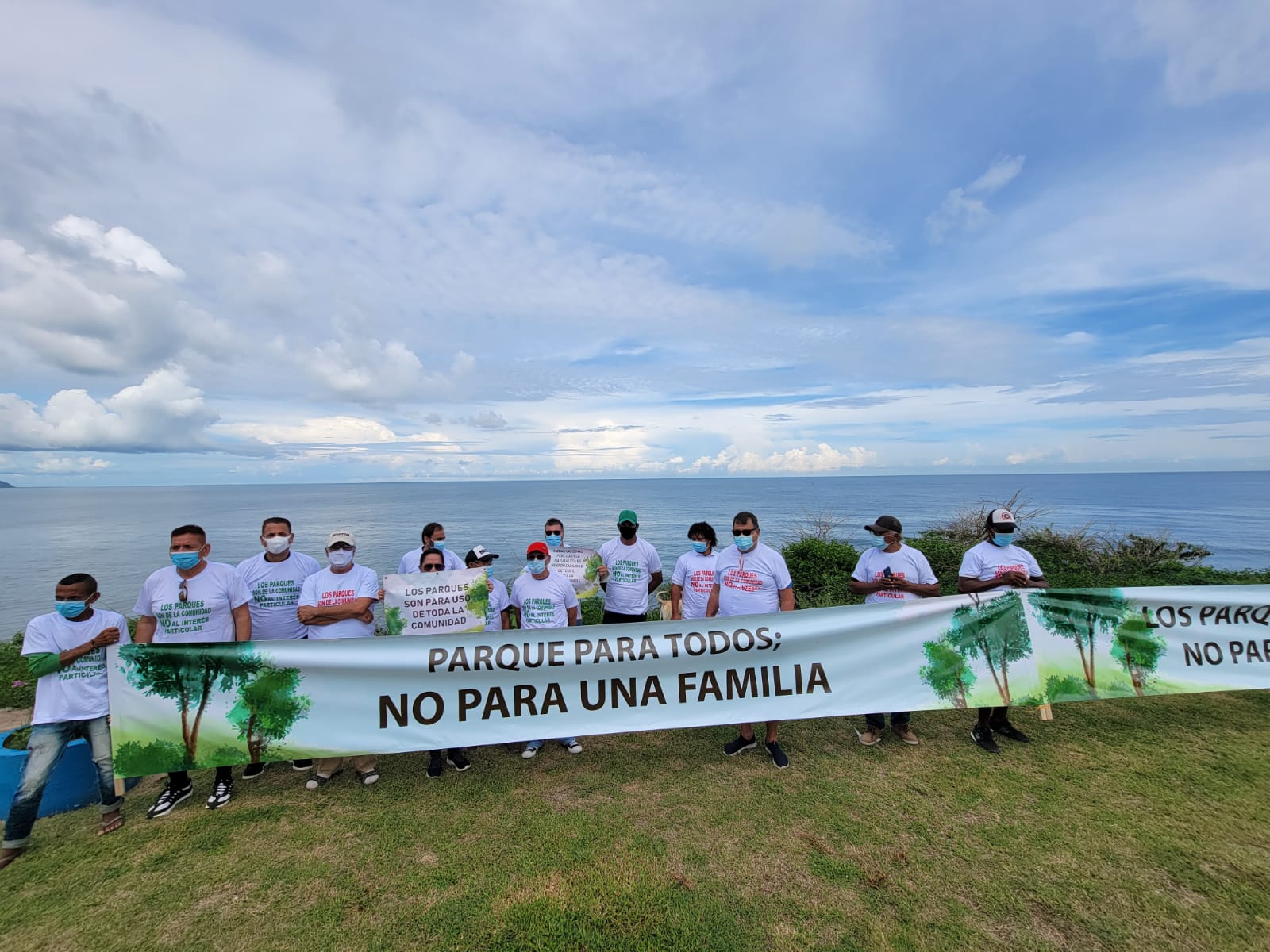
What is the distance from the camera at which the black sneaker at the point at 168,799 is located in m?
4.03

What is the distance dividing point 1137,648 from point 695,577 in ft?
14.0

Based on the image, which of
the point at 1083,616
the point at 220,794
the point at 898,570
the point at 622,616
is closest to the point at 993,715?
the point at 1083,616

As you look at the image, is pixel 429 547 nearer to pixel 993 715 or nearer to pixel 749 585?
pixel 749 585

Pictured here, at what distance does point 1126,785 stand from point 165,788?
24.6 ft

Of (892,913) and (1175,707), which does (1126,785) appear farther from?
(892,913)

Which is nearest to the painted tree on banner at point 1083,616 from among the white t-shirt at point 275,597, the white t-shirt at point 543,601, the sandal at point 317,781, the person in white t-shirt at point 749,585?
the person in white t-shirt at point 749,585

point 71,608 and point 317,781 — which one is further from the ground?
point 71,608

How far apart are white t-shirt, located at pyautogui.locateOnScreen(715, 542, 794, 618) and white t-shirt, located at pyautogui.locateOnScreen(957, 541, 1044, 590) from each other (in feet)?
5.81

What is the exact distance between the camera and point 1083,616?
5129 mm

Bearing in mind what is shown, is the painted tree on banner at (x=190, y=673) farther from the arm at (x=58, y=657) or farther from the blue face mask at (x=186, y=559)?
the blue face mask at (x=186, y=559)

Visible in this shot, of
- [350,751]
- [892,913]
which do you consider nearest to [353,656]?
[350,751]

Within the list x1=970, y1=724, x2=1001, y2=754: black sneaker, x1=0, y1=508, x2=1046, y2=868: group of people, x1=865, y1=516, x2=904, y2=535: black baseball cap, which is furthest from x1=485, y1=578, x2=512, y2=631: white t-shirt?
x1=970, y1=724, x2=1001, y2=754: black sneaker

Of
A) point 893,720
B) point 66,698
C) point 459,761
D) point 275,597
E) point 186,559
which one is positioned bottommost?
point 893,720

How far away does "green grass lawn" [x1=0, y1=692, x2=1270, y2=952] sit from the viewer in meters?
2.95
